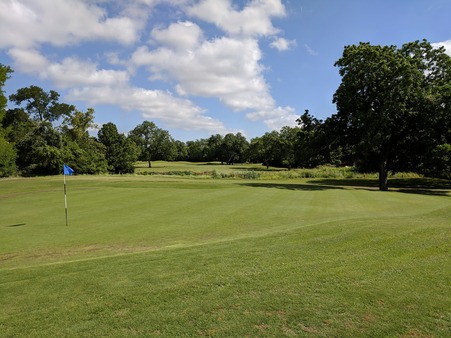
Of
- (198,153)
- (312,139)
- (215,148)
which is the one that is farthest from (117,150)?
(198,153)

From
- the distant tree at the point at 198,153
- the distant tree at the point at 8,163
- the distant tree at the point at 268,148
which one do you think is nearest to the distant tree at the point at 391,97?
the distant tree at the point at 8,163

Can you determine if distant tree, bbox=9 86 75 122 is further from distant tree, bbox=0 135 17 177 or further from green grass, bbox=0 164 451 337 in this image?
green grass, bbox=0 164 451 337

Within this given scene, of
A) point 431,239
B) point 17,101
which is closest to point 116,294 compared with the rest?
point 431,239

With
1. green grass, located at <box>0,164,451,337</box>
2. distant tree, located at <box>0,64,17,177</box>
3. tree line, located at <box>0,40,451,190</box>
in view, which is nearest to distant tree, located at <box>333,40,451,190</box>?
tree line, located at <box>0,40,451,190</box>

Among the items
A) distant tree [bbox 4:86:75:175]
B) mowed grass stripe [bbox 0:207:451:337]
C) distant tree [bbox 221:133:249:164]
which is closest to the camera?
mowed grass stripe [bbox 0:207:451:337]

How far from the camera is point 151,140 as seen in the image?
351 feet

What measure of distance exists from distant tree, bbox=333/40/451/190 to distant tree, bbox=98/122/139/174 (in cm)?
5394

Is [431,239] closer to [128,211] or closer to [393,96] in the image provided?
[128,211]

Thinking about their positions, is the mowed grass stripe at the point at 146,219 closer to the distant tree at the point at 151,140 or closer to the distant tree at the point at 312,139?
the distant tree at the point at 312,139

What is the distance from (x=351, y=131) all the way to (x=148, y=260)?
106ft

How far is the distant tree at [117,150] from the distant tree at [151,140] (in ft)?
86.2

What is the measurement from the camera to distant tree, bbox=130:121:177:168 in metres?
106

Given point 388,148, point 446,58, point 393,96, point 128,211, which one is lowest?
point 128,211

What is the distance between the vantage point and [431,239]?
8.80 m
